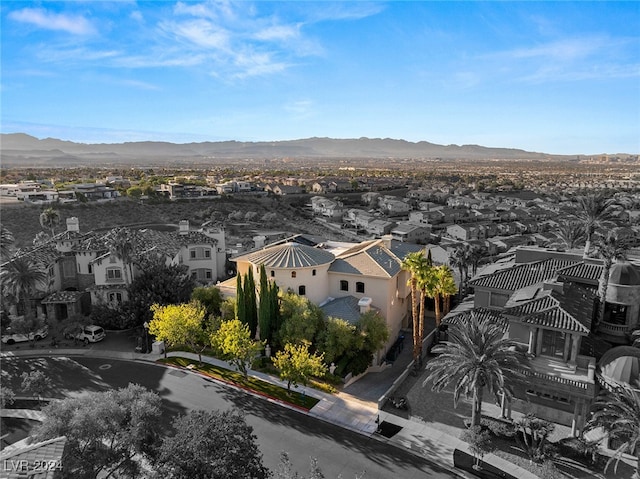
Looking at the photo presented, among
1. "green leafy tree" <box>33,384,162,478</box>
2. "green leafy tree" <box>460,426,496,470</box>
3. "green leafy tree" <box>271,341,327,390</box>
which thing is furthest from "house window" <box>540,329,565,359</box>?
"green leafy tree" <box>33,384,162,478</box>

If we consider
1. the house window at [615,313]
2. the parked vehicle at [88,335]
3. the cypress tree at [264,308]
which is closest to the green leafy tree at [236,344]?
the cypress tree at [264,308]

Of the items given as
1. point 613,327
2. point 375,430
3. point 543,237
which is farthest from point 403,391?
point 543,237

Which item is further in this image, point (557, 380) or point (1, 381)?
point (1, 381)

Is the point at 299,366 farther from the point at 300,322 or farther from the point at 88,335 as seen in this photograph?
the point at 88,335

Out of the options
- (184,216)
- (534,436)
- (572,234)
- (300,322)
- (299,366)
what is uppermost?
(572,234)

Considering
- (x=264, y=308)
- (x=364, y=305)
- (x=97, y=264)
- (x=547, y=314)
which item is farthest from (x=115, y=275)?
(x=547, y=314)

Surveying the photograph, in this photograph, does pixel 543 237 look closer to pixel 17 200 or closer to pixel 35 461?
pixel 35 461
